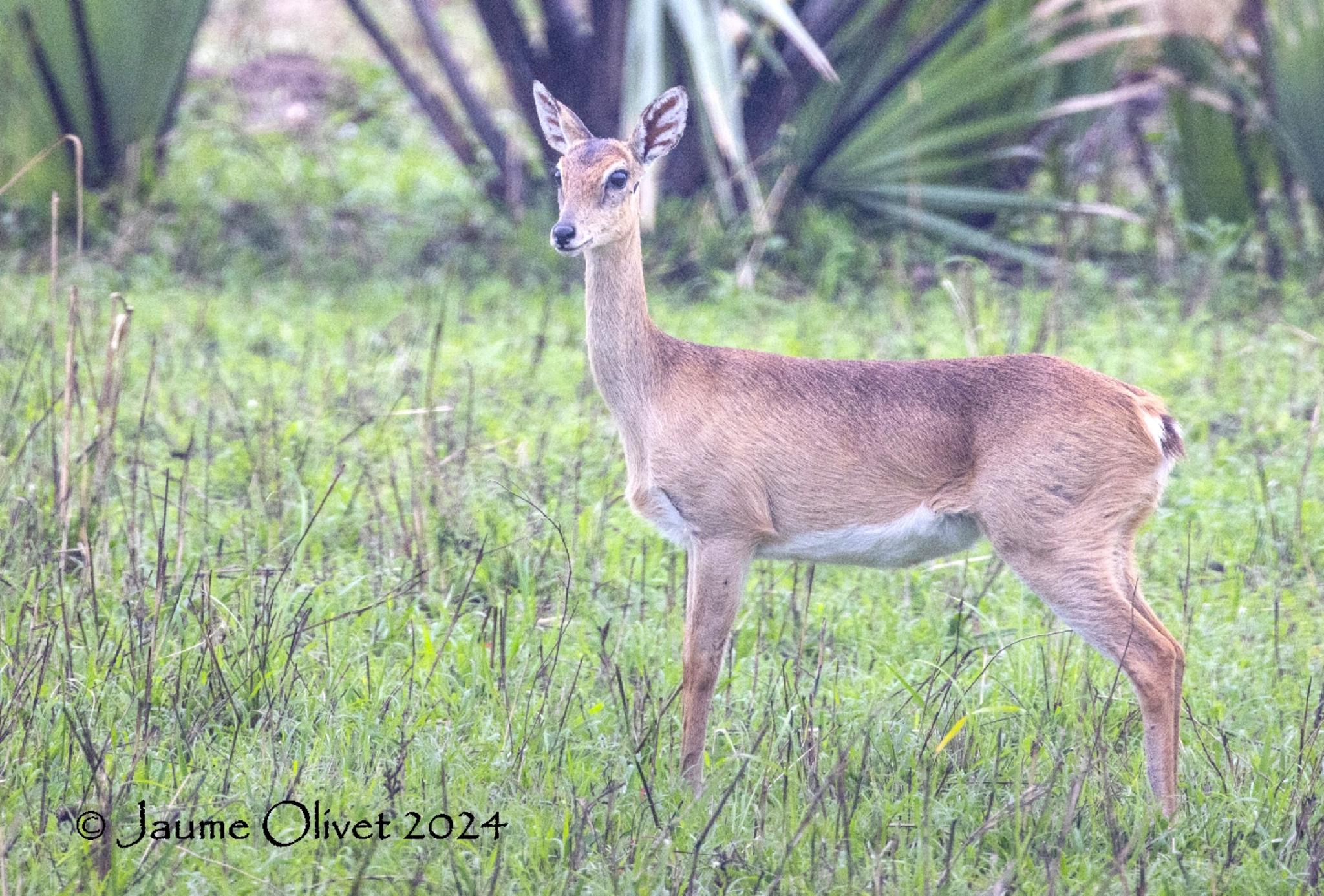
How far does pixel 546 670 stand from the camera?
3570 mm

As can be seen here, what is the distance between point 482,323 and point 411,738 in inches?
153

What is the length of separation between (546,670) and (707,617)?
1.21 ft

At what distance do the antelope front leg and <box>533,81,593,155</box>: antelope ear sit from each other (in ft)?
3.61

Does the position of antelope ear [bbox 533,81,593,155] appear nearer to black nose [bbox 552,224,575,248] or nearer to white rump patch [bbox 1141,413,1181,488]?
black nose [bbox 552,224,575,248]

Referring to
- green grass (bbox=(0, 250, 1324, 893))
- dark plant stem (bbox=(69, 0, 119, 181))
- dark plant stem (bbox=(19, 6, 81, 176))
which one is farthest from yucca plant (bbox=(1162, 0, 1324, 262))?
dark plant stem (bbox=(19, 6, 81, 176))

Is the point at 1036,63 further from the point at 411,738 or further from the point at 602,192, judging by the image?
the point at 411,738

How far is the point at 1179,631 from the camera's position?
410cm

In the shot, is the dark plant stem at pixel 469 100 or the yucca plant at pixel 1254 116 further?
the dark plant stem at pixel 469 100

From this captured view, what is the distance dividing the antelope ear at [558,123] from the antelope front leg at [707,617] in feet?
3.61

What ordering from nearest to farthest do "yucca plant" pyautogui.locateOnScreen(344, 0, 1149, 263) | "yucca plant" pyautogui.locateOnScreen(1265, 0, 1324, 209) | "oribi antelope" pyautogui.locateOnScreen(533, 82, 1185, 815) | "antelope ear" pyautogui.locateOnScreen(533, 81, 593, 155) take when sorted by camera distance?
1. "oribi antelope" pyautogui.locateOnScreen(533, 82, 1185, 815)
2. "antelope ear" pyautogui.locateOnScreen(533, 81, 593, 155)
3. "yucca plant" pyautogui.locateOnScreen(1265, 0, 1324, 209)
4. "yucca plant" pyautogui.locateOnScreen(344, 0, 1149, 263)

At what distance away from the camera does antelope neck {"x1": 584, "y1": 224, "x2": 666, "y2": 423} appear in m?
3.79

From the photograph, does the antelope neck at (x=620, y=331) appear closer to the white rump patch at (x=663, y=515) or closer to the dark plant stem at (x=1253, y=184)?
A: the white rump patch at (x=663, y=515)

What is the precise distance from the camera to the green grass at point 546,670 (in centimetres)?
295

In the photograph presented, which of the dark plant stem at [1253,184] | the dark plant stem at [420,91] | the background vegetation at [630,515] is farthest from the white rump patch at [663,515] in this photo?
the dark plant stem at [1253,184]
